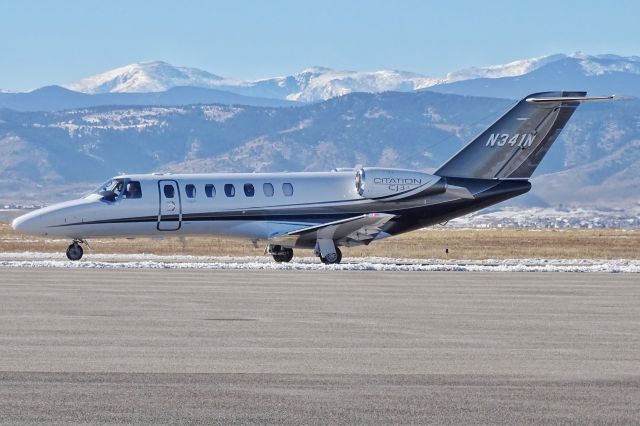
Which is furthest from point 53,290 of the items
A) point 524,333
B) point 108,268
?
point 524,333

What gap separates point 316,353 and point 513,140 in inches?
944

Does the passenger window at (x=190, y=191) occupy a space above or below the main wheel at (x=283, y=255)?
above

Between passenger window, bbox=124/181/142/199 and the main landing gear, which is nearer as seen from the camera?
the main landing gear

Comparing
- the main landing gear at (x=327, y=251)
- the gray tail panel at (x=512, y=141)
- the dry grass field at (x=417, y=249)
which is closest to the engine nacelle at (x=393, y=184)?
the gray tail panel at (x=512, y=141)

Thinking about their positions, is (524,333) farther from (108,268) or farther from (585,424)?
(108,268)

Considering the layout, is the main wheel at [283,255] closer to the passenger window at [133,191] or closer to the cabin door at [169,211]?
the cabin door at [169,211]

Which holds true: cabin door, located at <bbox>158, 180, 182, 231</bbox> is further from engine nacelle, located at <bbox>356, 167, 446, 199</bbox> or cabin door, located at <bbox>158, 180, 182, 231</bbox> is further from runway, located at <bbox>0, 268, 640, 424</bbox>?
runway, located at <bbox>0, 268, 640, 424</bbox>

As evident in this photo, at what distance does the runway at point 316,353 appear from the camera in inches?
494

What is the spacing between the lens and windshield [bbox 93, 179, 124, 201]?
126 ft

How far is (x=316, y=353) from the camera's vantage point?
16469 millimetres

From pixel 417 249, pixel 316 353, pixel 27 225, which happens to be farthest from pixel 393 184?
pixel 316 353

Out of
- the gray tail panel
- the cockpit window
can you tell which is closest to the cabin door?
the cockpit window

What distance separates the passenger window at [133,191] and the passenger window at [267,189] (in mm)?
3541

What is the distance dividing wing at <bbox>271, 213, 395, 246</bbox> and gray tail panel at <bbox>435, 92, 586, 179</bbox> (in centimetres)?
297
